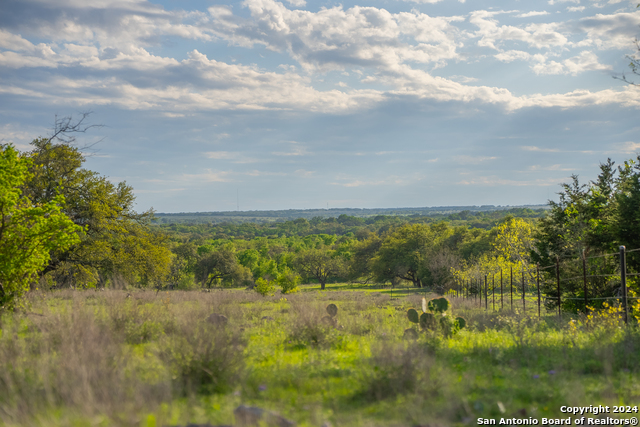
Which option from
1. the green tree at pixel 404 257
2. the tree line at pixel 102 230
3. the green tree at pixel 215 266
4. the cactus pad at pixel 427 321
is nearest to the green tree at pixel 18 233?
the tree line at pixel 102 230

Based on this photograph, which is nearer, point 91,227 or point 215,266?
point 91,227

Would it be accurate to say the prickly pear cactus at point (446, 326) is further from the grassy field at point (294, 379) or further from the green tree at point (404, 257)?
the green tree at point (404, 257)

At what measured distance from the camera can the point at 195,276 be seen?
59.0 m

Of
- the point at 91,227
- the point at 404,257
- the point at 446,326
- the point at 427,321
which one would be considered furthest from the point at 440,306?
the point at 404,257

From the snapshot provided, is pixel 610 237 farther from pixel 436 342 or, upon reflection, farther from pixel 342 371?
pixel 342 371

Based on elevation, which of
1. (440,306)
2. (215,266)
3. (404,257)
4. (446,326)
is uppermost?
(440,306)

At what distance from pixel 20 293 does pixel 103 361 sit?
515 centimetres

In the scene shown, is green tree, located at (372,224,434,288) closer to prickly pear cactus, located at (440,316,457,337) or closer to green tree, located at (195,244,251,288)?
green tree, located at (195,244,251,288)

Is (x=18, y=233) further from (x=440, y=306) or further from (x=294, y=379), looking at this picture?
(x=440, y=306)

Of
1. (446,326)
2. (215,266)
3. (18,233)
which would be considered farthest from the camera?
(215,266)

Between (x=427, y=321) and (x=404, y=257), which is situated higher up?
(x=427, y=321)

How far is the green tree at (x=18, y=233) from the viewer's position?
7.84 m

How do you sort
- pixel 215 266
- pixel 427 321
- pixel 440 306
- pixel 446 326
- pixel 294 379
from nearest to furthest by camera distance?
1. pixel 294 379
2. pixel 446 326
3. pixel 427 321
4. pixel 440 306
5. pixel 215 266

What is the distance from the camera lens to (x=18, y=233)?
320 inches
